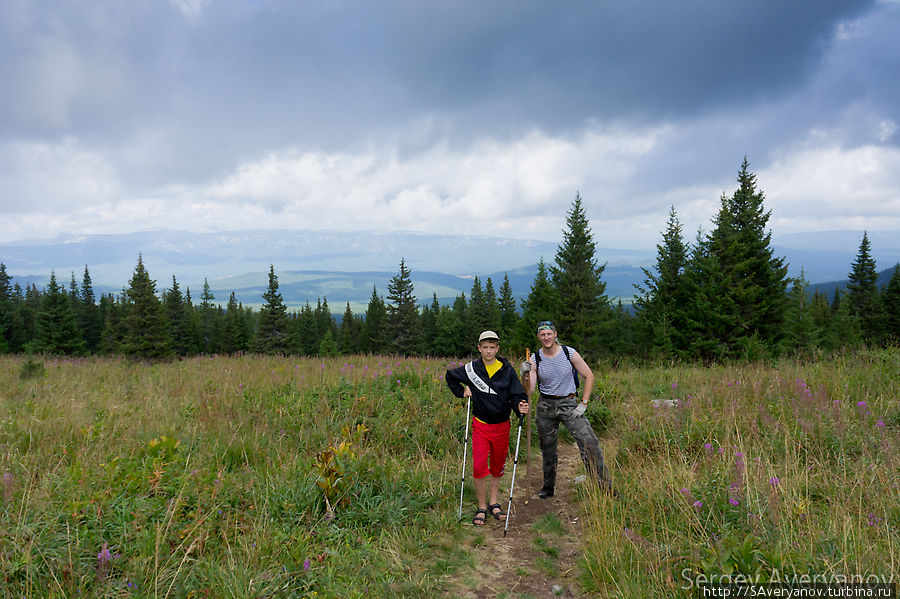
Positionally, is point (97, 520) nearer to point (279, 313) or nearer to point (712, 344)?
point (712, 344)

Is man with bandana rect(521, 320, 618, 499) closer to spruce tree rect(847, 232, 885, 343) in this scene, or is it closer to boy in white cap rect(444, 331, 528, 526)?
boy in white cap rect(444, 331, 528, 526)

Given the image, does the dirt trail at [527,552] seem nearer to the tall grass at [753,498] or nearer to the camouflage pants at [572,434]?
the tall grass at [753,498]

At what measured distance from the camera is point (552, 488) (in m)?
5.81

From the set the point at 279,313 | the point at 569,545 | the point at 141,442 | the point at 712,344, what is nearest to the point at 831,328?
the point at 712,344

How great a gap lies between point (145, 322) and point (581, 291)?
44206mm

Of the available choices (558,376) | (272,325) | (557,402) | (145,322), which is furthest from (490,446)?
(272,325)

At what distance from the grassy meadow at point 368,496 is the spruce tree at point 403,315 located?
63.7 m

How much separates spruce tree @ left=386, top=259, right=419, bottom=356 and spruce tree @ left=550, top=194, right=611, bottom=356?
40.3m

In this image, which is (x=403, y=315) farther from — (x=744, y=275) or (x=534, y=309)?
(x=744, y=275)

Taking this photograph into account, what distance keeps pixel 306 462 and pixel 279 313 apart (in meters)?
63.7

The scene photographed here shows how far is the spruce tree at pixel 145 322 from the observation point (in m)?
43.6

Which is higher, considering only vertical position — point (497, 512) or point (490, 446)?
point (490, 446)

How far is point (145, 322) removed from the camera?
44438 mm

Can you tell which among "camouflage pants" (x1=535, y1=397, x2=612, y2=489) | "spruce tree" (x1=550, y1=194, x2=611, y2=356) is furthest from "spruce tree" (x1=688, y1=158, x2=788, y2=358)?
"camouflage pants" (x1=535, y1=397, x2=612, y2=489)
